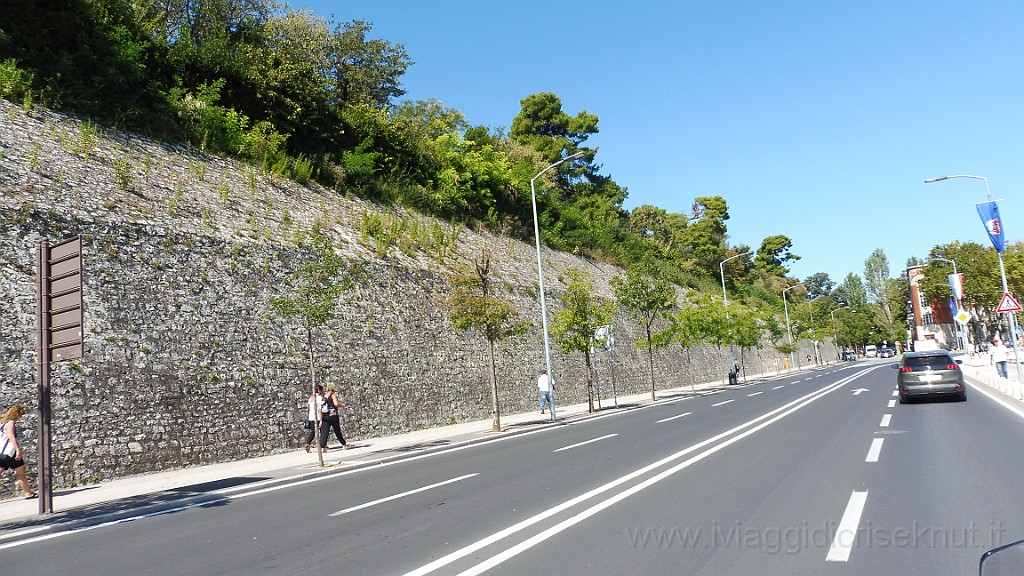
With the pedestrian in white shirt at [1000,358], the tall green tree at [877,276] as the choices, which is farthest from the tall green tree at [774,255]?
the pedestrian in white shirt at [1000,358]

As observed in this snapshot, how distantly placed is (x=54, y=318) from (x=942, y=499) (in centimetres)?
1299

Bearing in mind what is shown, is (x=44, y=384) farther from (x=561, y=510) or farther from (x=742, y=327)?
(x=742, y=327)

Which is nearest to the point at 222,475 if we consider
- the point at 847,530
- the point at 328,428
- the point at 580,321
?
the point at 328,428

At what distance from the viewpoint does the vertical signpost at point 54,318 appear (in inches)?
395

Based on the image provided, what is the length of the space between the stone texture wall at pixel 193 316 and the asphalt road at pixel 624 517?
462 cm

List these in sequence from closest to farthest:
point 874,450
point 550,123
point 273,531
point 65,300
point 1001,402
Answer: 1. point 273,531
2. point 65,300
3. point 874,450
4. point 1001,402
5. point 550,123

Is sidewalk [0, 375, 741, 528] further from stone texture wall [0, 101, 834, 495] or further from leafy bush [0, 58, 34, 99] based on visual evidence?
leafy bush [0, 58, 34, 99]

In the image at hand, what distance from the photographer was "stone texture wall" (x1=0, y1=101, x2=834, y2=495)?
1380cm

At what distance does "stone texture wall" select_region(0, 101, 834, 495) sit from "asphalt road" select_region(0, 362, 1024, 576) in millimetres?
4618

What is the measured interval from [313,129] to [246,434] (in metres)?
19.1

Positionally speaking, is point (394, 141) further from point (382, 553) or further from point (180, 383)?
point (382, 553)

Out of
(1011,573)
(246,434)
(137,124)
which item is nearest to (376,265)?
(246,434)

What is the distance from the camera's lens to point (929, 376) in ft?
61.2

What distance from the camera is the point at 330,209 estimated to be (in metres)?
26.9
